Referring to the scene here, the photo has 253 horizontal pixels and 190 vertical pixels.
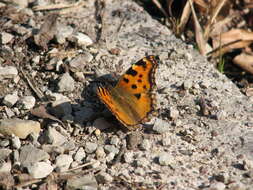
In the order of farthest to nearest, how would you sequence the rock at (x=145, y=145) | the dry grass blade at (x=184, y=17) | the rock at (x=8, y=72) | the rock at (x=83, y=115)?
the dry grass blade at (x=184, y=17) → the rock at (x=8, y=72) → the rock at (x=83, y=115) → the rock at (x=145, y=145)

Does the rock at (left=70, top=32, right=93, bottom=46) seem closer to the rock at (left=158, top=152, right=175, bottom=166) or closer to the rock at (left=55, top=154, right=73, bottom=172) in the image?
the rock at (left=55, top=154, right=73, bottom=172)

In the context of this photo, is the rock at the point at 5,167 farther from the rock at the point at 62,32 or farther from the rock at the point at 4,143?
the rock at the point at 62,32

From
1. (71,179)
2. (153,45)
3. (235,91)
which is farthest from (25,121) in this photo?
(235,91)

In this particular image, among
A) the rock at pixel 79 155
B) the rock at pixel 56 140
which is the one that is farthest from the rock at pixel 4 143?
the rock at pixel 79 155

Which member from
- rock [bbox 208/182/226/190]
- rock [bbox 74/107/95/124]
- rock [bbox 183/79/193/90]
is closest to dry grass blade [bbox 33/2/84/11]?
rock [bbox 74/107/95/124]

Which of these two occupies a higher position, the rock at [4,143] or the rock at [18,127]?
the rock at [18,127]
